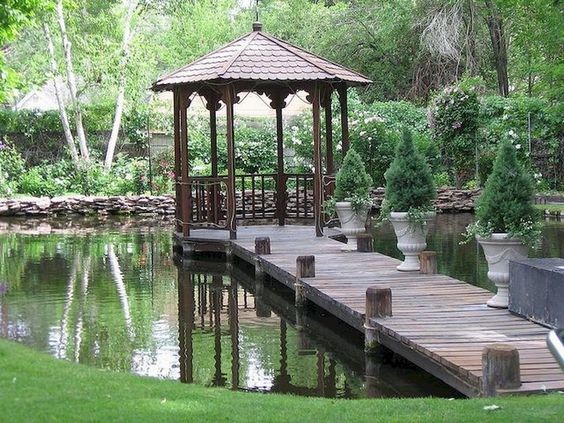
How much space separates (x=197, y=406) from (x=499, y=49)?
26.4m

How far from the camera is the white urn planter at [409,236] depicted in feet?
36.2

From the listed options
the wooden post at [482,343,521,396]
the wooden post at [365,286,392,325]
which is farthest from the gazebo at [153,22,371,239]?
the wooden post at [482,343,521,396]

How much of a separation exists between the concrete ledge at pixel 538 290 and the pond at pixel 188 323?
108 cm

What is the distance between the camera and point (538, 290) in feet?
25.6

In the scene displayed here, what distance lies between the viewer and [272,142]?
2684 centimetres

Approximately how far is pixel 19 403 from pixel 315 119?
35.7ft

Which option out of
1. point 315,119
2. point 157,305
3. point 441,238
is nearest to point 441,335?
point 157,305

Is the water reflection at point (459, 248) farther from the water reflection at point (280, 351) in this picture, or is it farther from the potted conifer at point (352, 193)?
the water reflection at point (280, 351)

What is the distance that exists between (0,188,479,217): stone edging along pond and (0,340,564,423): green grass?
1821 centimetres

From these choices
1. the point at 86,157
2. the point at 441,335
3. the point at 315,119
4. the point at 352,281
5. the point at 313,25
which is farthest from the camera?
the point at 313,25

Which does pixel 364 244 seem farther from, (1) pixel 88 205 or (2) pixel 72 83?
(2) pixel 72 83

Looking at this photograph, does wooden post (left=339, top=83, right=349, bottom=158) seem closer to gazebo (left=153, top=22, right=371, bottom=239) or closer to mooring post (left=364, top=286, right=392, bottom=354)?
gazebo (left=153, top=22, right=371, bottom=239)

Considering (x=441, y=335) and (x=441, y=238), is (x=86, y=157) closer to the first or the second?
(x=441, y=238)

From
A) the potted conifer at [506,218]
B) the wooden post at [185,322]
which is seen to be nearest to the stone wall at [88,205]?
the wooden post at [185,322]
